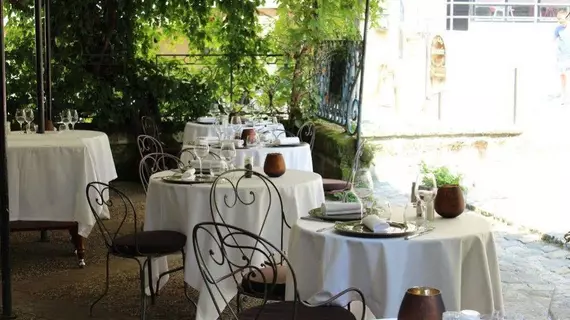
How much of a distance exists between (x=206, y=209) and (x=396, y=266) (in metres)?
1.74

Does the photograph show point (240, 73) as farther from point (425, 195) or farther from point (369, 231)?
point (369, 231)

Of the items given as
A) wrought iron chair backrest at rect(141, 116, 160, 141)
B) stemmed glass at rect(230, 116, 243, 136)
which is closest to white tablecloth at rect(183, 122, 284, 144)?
stemmed glass at rect(230, 116, 243, 136)

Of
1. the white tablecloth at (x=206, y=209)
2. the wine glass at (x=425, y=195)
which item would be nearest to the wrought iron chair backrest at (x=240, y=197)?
the white tablecloth at (x=206, y=209)

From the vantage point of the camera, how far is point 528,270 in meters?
6.42

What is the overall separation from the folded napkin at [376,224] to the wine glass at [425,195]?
0.28 meters

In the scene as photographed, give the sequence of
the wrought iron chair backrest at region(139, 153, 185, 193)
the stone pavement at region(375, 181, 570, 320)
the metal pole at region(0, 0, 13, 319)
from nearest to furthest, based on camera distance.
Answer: the metal pole at region(0, 0, 13, 319)
the stone pavement at region(375, 181, 570, 320)
the wrought iron chair backrest at region(139, 153, 185, 193)

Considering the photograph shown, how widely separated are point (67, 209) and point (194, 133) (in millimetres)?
2896

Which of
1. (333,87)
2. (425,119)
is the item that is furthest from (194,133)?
(425,119)

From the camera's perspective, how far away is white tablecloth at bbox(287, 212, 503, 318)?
12.1 feet

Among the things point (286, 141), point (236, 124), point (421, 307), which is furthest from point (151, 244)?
point (236, 124)

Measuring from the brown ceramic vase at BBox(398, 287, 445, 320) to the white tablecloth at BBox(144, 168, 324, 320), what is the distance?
3.22 metres

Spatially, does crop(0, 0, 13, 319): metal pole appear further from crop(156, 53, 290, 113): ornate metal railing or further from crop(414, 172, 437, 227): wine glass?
crop(156, 53, 290, 113): ornate metal railing

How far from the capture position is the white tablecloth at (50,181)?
22.4 ft

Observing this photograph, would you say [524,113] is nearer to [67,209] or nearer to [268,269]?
[67,209]
